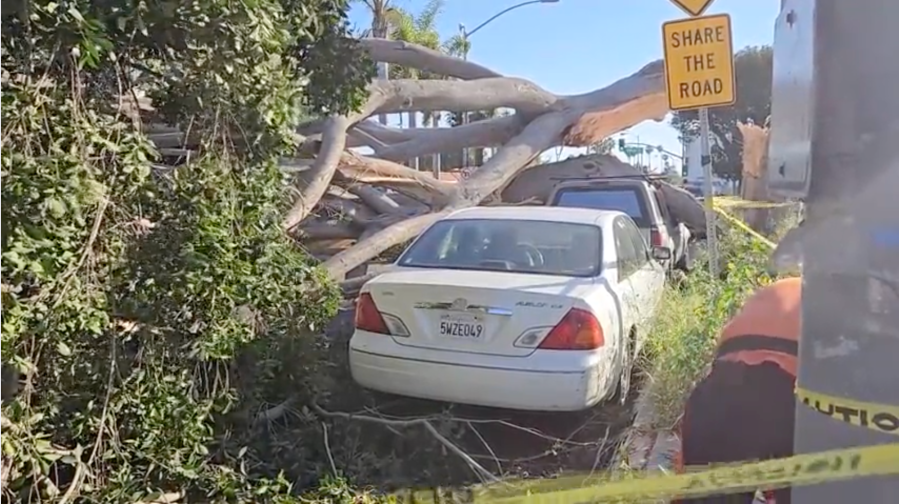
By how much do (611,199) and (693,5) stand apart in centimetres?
199

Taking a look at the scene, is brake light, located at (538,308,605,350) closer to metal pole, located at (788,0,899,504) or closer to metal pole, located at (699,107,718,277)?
metal pole, located at (699,107,718,277)

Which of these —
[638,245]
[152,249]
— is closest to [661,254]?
[638,245]

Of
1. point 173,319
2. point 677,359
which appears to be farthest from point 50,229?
point 677,359

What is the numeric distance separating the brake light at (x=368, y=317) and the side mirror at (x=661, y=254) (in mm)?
1883

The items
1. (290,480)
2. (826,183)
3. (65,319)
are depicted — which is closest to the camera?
(826,183)

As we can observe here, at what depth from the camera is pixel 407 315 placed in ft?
12.1

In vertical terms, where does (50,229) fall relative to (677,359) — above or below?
above

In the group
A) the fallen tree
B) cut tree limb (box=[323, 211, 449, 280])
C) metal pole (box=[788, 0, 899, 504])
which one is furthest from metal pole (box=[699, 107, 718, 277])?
metal pole (box=[788, 0, 899, 504])

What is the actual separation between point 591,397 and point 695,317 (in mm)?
752

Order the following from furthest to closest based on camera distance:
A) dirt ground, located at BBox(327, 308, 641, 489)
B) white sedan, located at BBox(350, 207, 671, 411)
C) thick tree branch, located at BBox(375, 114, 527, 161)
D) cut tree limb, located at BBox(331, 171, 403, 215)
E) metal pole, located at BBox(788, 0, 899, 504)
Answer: thick tree branch, located at BBox(375, 114, 527, 161)
cut tree limb, located at BBox(331, 171, 403, 215)
dirt ground, located at BBox(327, 308, 641, 489)
white sedan, located at BBox(350, 207, 671, 411)
metal pole, located at BBox(788, 0, 899, 504)

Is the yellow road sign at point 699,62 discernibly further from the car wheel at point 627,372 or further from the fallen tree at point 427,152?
the car wheel at point 627,372

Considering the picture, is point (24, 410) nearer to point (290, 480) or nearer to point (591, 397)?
point (290, 480)

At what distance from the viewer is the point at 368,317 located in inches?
151

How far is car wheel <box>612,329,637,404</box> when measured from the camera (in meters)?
3.81
